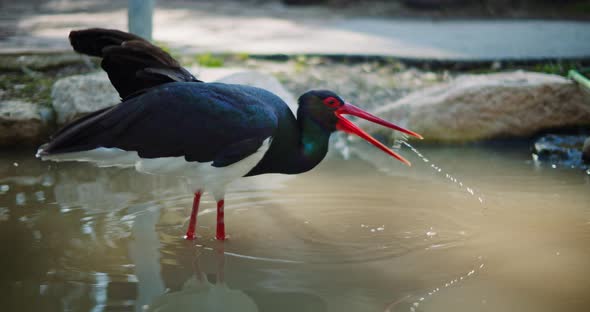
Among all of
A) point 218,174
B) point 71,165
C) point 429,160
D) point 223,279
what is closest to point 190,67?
point 71,165

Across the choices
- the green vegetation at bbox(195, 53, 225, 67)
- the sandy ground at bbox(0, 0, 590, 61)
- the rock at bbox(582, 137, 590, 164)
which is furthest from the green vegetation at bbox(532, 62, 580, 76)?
the green vegetation at bbox(195, 53, 225, 67)

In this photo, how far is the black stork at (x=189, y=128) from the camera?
4.06 m

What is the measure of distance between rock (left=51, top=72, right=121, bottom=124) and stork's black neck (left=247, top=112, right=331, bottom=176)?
2.32 m

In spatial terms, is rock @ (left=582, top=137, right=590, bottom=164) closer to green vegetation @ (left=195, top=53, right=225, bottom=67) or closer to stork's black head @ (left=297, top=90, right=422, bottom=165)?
stork's black head @ (left=297, top=90, right=422, bottom=165)

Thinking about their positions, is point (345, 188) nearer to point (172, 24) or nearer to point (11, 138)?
point (11, 138)

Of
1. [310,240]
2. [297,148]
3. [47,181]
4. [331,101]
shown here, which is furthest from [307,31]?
[310,240]

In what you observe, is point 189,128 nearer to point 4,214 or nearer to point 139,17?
point 4,214

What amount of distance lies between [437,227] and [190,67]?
325 cm

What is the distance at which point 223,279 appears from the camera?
3.77 metres

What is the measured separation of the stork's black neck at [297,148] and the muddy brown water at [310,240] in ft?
1.24

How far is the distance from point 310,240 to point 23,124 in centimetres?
297

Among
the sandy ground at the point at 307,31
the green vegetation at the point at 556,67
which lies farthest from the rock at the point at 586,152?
the sandy ground at the point at 307,31

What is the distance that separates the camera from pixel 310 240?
4250mm

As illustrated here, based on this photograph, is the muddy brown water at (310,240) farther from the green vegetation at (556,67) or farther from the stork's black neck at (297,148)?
the green vegetation at (556,67)
